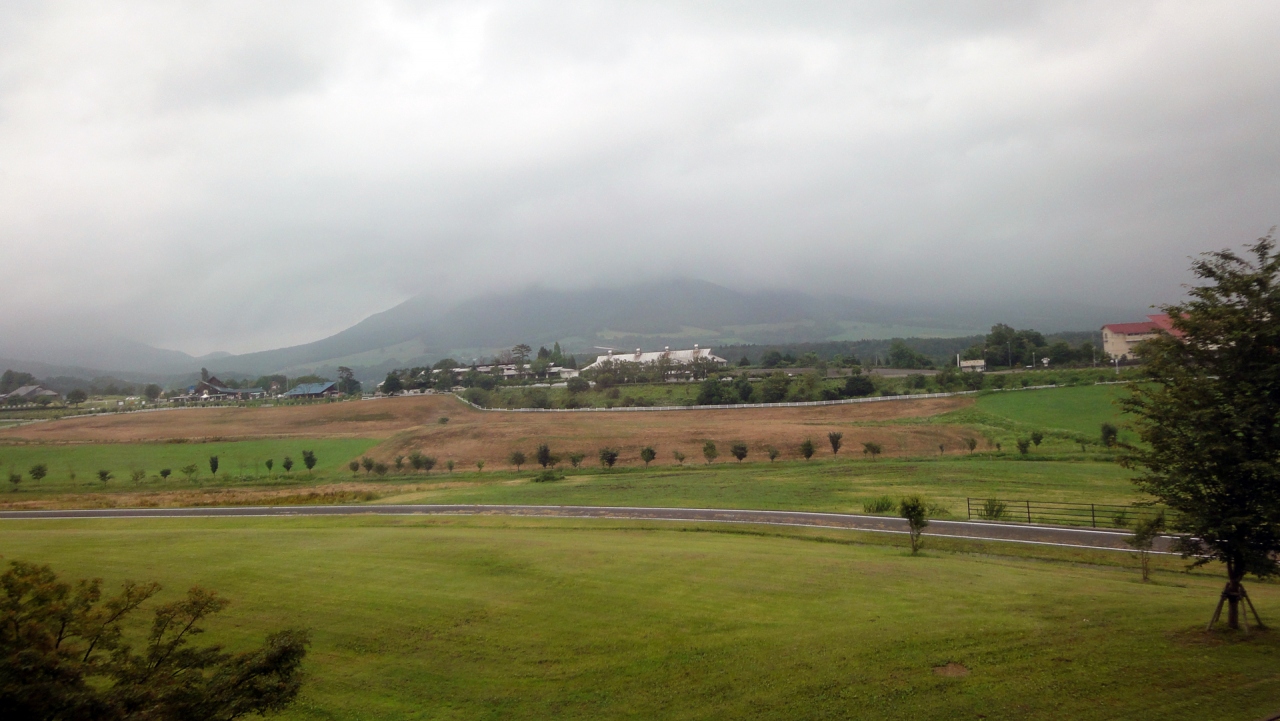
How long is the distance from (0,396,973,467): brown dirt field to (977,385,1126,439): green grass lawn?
435cm

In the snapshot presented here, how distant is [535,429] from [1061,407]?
166ft

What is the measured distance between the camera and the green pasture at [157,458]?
52.1 m

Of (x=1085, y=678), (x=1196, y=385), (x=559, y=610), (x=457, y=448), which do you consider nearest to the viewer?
(x=1085, y=678)

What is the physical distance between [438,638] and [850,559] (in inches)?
461

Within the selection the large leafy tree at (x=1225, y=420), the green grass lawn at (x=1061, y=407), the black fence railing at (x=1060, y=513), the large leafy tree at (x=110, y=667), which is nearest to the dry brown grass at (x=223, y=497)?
the large leafy tree at (x=110, y=667)

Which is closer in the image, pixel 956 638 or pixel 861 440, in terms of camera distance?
pixel 956 638

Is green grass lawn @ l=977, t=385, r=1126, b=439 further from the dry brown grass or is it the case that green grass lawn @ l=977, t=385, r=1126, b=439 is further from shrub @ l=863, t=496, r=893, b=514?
the dry brown grass

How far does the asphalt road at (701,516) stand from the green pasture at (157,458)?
16984mm

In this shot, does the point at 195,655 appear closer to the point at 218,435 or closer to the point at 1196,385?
the point at 1196,385

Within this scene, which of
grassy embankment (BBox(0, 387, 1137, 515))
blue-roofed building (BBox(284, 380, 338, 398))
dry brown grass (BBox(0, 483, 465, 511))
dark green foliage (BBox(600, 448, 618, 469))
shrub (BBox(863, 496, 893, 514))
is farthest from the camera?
blue-roofed building (BBox(284, 380, 338, 398))

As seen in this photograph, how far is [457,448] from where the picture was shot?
63.4 m

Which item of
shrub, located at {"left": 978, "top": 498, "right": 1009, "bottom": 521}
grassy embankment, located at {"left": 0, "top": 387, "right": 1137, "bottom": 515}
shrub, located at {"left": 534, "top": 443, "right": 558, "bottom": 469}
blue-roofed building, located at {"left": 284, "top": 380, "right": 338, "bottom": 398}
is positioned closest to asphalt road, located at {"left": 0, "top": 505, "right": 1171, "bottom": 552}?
shrub, located at {"left": 978, "top": 498, "right": 1009, "bottom": 521}

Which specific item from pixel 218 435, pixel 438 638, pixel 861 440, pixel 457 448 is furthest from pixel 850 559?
pixel 218 435

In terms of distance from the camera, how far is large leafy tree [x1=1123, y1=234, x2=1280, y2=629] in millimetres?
11141
